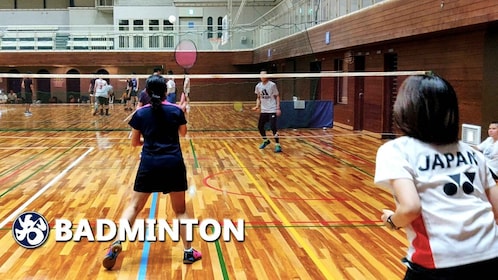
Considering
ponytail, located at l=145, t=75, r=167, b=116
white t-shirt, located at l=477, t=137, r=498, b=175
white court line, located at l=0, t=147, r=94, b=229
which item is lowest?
white court line, located at l=0, t=147, r=94, b=229

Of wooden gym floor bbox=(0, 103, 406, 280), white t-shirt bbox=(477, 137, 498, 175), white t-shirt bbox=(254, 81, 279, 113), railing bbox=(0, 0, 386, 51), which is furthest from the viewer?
railing bbox=(0, 0, 386, 51)

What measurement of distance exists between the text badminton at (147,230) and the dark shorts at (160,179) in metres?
0.90

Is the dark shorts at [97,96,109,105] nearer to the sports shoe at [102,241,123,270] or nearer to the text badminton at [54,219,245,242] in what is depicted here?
the text badminton at [54,219,245,242]

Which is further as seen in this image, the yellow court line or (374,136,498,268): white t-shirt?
the yellow court line

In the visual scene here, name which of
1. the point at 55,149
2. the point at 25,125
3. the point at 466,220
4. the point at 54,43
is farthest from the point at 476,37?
the point at 54,43

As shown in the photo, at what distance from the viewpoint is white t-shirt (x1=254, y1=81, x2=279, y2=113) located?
12.7m

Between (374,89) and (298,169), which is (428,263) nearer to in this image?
(298,169)

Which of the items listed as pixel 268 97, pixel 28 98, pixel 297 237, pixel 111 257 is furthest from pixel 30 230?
A: pixel 28 98

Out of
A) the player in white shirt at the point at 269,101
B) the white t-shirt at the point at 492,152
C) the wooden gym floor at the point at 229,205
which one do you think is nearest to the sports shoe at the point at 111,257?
the wooden gym floor at the point at 229,205

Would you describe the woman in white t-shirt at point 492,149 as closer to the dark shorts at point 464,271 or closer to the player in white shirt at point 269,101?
the player in white shirt at point 269,101

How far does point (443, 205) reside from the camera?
194 centimetres

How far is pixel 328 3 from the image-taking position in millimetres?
19359

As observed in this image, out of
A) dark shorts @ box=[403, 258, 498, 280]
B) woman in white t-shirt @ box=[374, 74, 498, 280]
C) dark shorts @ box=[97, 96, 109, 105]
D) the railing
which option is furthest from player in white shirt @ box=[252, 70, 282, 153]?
the railing

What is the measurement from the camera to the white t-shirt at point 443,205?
6.31 feet
